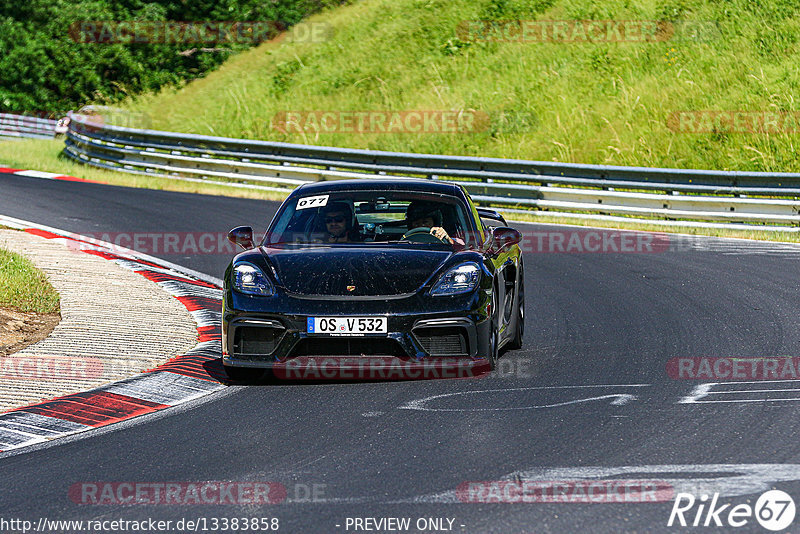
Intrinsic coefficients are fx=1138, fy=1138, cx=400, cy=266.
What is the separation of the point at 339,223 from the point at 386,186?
584mm

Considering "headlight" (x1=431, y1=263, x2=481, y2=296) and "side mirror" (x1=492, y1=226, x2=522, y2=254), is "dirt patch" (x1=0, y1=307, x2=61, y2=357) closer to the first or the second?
"headlight" (x1=431, y1=263, x2=481, y2=296)

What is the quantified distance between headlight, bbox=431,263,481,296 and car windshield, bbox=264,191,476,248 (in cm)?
55

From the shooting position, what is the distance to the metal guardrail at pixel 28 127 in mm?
45531

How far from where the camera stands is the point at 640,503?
4.65 metres

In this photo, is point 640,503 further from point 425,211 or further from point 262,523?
point 425,211

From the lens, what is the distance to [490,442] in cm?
579

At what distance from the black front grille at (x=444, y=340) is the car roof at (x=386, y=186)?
1741 millimetres

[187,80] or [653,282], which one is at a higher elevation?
[187,80]

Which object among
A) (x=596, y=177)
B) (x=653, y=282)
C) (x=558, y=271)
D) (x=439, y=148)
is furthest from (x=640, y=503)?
(x=439, y=148)

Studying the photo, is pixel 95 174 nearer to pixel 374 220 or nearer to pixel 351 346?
pixel 374 220

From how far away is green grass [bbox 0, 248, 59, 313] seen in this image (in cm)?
984

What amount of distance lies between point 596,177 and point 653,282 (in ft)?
25.0

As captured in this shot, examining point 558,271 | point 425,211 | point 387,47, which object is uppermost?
point 387,47

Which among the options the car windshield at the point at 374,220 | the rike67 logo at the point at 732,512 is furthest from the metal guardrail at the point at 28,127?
the rike67 logo at the point at 732,512
